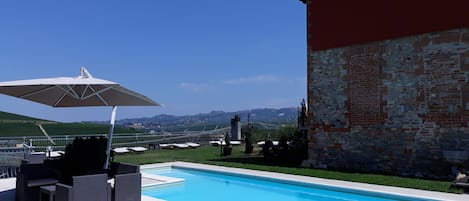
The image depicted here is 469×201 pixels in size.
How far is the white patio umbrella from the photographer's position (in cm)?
730

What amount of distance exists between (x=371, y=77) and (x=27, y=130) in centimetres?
3429

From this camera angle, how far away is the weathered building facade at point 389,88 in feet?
35.8

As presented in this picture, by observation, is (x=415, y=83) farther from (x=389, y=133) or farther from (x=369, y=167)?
(x=369, y=167)

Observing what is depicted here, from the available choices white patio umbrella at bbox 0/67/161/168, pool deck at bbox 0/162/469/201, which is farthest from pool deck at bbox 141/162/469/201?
white patio umbrella at bbox 0/67/161/168

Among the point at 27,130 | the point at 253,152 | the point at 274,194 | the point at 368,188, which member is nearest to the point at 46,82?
the point at 274,194

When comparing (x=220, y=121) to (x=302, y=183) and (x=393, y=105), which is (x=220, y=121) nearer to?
(x=393, y=105)

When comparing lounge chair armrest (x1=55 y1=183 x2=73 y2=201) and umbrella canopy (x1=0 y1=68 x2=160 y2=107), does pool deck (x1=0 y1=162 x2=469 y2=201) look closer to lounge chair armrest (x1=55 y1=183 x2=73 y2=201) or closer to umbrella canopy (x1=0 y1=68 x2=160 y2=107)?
umbrella canopy (x1=0 y1=68 x2=160 y2=107)

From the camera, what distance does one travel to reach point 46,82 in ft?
21.7

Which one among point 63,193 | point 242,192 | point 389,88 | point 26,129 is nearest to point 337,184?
point 242,192

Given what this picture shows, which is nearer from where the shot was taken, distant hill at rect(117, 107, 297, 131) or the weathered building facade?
the weathered building facade

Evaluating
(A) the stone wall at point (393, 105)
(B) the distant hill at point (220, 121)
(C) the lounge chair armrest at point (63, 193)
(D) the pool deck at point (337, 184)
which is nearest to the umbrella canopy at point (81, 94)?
(C) the lounge chair armrest at point (63, 193)

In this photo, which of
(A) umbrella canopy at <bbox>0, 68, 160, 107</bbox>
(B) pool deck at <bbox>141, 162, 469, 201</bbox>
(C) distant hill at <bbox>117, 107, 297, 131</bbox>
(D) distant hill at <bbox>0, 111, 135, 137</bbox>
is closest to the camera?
(A) umbrella canopy at <bbox>0, 68, 160, 107</bbox>

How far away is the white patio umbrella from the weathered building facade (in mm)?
6714

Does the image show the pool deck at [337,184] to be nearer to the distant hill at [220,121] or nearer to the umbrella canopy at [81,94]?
the umbrella canopy at [81,94]
